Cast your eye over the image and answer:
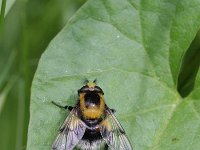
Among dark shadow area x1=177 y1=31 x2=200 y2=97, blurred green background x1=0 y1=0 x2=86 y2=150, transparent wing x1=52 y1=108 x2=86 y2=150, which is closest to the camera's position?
transparent wing x1=52 y1=108 x2=86 y2=150

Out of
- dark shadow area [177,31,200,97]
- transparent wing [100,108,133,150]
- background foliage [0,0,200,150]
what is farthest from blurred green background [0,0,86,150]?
dark shadow area [177,31,200,97]

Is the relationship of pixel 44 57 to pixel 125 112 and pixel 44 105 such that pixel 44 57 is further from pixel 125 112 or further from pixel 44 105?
pixel 125 112

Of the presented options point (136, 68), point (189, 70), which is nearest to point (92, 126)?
point (136, 68)

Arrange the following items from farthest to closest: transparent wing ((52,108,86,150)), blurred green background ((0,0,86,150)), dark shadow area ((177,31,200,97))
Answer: blurred green background ((0,0,86,150))
dark shadow area ((177,31,200,97))
transparent wing ((52,108,86,150))

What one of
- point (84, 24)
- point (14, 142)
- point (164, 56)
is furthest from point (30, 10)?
point (164, 56)

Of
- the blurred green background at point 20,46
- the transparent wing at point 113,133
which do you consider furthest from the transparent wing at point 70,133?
the blurred green background at point 20,46

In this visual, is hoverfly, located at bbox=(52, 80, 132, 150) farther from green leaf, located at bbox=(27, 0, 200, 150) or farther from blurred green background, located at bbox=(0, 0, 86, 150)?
blurred green background, located at bbox=(0, 0, 86, 150)

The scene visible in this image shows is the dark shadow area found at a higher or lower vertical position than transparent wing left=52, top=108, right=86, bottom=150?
higher
